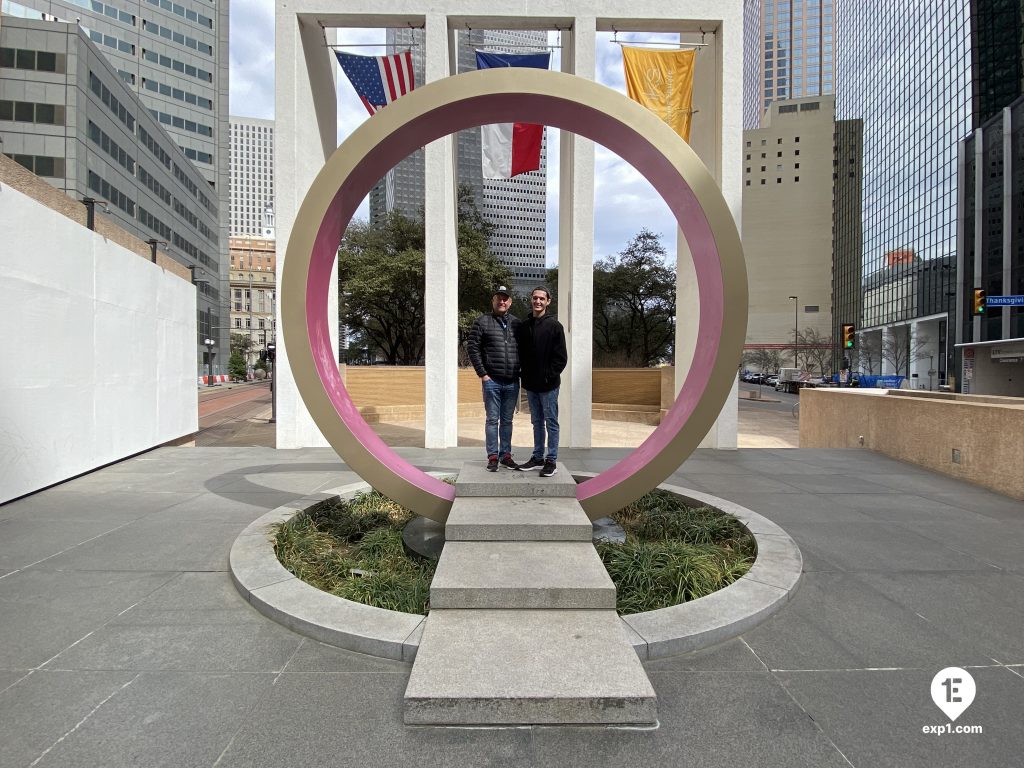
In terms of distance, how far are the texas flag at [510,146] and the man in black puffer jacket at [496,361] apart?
7.20m

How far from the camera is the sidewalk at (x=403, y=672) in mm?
2391

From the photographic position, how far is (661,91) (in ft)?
34.7

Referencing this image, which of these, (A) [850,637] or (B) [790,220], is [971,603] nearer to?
(A) [850,637]

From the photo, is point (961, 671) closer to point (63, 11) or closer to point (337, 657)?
point (337, 657)

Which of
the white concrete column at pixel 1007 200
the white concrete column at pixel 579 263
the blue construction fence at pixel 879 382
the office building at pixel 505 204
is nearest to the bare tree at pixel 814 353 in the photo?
the white concrete column at pixel 1007 200

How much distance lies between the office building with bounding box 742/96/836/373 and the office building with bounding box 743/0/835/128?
4981 centimetres

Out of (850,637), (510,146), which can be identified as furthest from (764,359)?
(850,637)

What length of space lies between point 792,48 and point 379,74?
182143mm

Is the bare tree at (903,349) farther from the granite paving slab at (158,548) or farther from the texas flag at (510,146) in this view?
the granite paving slab at (158,548)

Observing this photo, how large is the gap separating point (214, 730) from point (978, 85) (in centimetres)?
6314

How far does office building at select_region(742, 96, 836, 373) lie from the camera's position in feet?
317

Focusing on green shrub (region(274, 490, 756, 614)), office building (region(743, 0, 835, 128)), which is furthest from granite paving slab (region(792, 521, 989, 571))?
office building (region(743, 0, 835, 128))

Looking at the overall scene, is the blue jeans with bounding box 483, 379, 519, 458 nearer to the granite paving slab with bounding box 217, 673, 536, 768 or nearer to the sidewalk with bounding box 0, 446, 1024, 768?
the sidewalk with bounding box 0, 446, 1024, 768

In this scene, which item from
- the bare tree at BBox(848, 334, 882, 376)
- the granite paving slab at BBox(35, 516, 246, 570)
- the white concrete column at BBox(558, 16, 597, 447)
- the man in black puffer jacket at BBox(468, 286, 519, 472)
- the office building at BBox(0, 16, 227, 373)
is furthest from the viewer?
the bare tree at BBox(848, 334, 882, 376)
